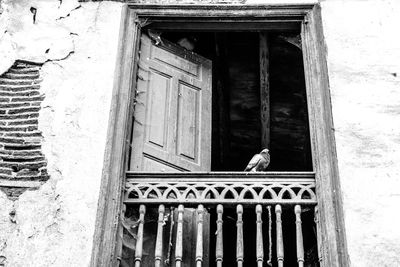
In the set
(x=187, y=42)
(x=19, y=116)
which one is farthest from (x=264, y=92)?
(x=19, y=116)

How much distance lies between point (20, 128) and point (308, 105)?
229 cm

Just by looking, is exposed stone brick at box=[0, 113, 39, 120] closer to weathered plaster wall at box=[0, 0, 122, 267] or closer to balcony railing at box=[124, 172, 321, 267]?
weathered plaster wall at box=[0, 0, 122, 267]

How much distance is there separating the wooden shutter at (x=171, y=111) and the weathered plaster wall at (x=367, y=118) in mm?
1184

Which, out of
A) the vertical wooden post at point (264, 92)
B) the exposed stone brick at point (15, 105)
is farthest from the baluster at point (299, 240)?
the vertical wooden post at point (264, 92)

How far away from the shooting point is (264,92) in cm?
843

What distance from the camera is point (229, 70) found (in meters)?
8.52

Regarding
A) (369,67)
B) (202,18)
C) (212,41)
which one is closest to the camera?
(369,67)

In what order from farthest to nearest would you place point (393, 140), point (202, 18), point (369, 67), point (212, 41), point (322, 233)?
point (212, 41) < point (202, 18) < point (369, 67) < point (393, 140) < point (322, 233)

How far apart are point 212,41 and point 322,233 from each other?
3.06 metres

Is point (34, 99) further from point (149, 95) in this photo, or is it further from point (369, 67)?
point (369, 67)

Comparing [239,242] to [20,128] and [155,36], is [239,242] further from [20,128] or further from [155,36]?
[155,36]

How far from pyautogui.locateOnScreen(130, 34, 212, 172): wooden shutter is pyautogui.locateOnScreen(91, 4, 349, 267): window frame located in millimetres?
165

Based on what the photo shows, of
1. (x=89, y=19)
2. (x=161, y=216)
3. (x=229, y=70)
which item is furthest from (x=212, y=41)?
(x=161, y=216)

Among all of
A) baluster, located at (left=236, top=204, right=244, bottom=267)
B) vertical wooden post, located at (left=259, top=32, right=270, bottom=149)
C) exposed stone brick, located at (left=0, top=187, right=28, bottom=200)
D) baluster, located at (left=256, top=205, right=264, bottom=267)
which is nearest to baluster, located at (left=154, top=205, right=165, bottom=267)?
baluster, located at (left=236, top=204, right=244, bottom=267)
